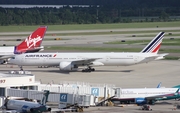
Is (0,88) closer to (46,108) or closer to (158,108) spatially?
(46,108)

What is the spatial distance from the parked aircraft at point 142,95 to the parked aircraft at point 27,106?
30.6ft

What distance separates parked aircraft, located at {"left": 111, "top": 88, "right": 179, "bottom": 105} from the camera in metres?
61.4

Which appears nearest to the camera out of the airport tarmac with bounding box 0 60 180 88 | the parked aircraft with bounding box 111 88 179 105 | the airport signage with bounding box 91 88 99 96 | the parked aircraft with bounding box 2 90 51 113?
the parked aircraft with bounding box 2 90 51 113

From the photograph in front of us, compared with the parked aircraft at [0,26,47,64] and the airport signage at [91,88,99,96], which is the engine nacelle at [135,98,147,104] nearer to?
the airport signage at [91,88,99,96]

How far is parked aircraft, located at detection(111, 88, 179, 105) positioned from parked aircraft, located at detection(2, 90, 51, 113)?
9322mm

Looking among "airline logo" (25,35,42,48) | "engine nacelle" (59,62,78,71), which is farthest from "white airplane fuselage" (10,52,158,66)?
"airline logo" (25,35,42,48)

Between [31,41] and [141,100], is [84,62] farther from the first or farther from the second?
[141,100]

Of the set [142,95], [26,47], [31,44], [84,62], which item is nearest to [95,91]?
[142,95]


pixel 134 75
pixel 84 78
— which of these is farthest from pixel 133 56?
pixel 84 78

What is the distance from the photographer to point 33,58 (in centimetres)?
8975

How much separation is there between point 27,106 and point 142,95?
14.4 m

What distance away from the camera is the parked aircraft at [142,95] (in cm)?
6141

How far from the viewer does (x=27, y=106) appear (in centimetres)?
5312

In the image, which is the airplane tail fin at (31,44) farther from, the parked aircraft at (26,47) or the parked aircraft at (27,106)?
the parked aircraft at (27,106)
